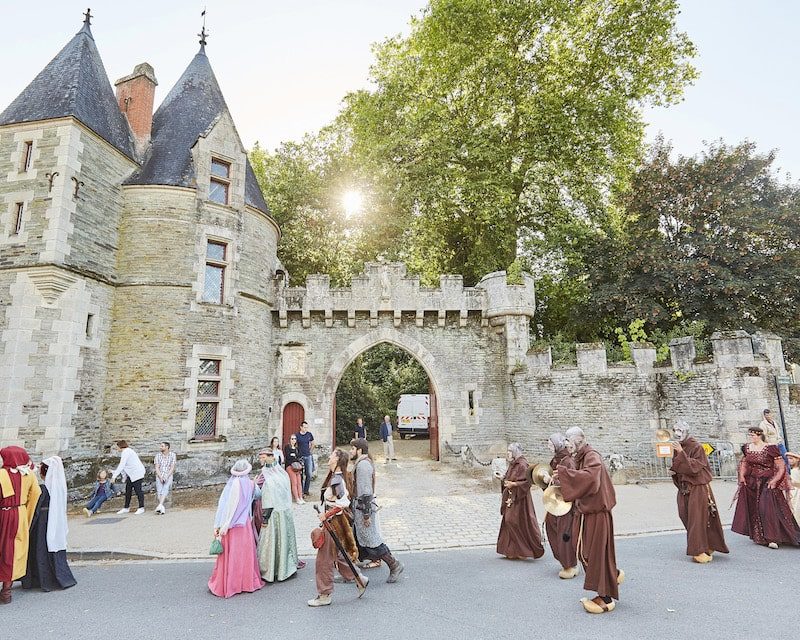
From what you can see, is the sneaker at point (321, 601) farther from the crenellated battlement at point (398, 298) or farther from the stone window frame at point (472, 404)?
the crenellated battlement at point (398, 298)

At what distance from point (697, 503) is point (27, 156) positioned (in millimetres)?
16386

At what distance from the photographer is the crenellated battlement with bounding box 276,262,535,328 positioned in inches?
648

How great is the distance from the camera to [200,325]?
44.0ft

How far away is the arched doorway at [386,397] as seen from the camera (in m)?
18.5

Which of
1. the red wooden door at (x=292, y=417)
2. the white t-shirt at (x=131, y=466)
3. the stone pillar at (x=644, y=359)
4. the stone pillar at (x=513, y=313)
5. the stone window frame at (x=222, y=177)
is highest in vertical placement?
the stone window frame at (x=222, y=177)

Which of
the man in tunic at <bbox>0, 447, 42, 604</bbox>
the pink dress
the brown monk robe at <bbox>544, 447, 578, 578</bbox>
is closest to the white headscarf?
the man in tunic at <bbox>0, 447, 42, 604</bbox>

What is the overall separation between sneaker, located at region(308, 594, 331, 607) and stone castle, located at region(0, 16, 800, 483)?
8.99 meters

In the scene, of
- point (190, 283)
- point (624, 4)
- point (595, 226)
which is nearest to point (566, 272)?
point (595, 226)

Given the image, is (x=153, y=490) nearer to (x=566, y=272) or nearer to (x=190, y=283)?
(x=190, y=283)

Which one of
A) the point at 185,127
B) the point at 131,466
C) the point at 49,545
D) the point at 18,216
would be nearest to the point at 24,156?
the point at 18,216

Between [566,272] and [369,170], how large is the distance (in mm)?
9893

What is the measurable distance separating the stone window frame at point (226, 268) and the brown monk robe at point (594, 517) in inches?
459

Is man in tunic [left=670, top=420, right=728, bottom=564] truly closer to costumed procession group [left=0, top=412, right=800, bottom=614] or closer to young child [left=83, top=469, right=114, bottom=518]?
costumed procession group [left=0, top=412, right=800, bottom=614]

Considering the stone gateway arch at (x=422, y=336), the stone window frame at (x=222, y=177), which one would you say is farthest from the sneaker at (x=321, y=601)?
the stone window frame at (x=222, y=177)
